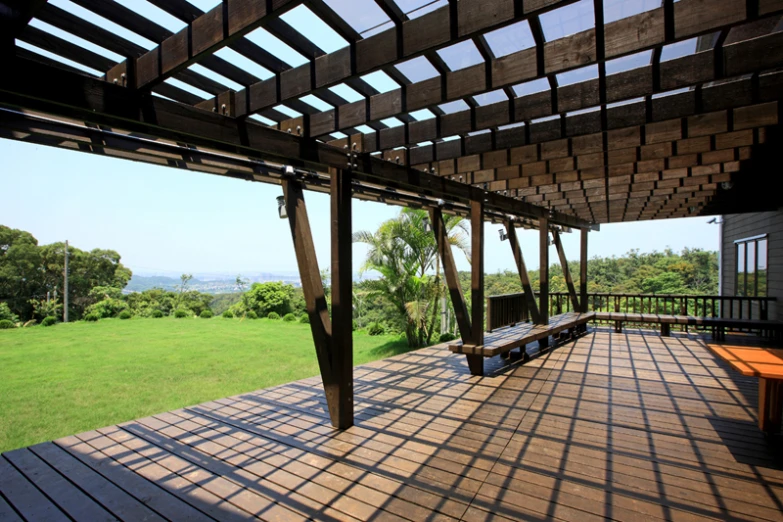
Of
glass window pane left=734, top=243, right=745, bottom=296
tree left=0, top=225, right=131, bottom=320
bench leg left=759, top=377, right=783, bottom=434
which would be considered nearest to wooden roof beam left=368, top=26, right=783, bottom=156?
bench leg left=759, top=377, right=783, bottom=434

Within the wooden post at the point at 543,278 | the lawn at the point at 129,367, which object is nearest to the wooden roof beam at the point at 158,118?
the wooden post at the point at 543,278

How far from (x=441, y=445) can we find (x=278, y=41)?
299cm

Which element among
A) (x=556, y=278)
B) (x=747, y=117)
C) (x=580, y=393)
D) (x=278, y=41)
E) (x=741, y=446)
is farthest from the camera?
(x=556, y=278)

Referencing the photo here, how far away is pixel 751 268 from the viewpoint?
360 inches

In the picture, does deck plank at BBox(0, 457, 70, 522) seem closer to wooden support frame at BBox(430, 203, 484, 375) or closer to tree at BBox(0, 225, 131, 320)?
wooden support frame at BBox(430, 203, 484, 375)

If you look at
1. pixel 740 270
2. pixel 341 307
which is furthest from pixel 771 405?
pixel 740 270

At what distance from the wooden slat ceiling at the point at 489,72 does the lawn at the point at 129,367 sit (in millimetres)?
4894

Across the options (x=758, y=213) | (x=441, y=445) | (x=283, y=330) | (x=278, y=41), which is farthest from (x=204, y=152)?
(x=758, y=213)

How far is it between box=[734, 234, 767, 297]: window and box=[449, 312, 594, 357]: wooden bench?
377 cm

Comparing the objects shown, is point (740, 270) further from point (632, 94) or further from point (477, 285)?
point (632, 94)

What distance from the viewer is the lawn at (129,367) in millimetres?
5617

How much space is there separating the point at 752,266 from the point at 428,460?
10.1 m

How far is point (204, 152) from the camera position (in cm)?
363

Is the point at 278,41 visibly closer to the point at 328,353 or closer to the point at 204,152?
the point at 204,152
